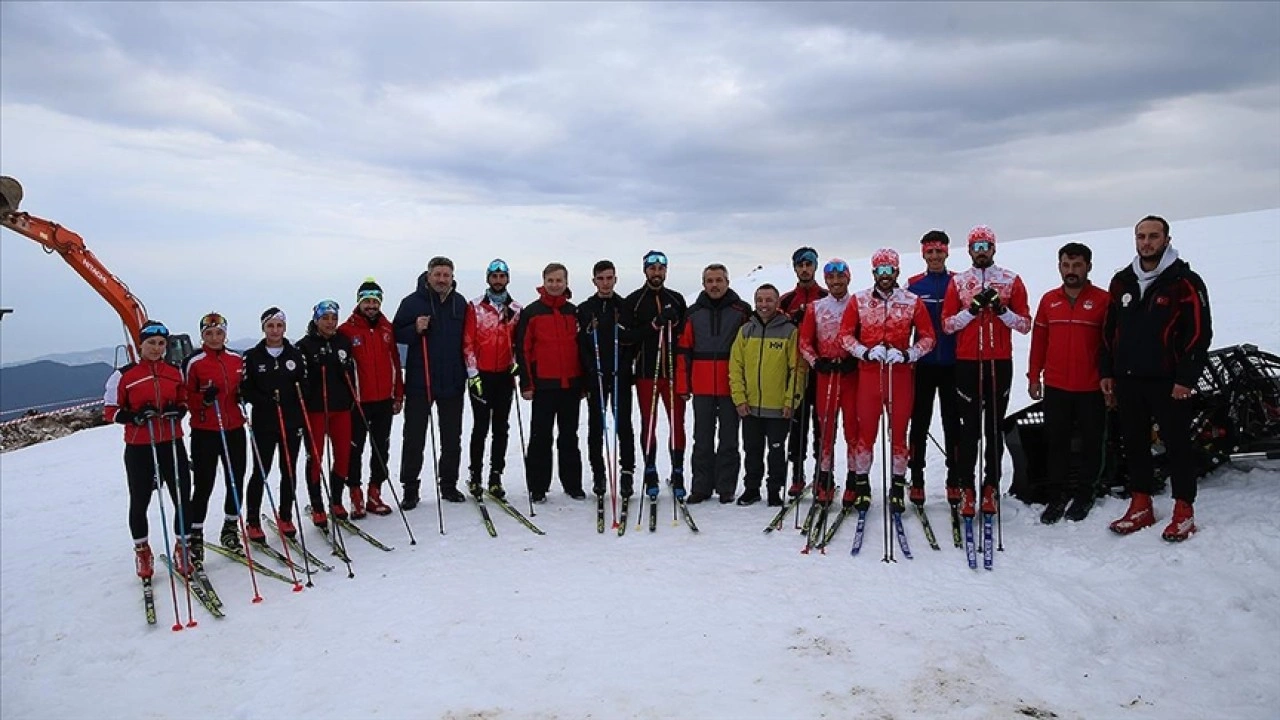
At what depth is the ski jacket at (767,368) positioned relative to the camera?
6.46 metres

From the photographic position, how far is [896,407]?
587 centimetres

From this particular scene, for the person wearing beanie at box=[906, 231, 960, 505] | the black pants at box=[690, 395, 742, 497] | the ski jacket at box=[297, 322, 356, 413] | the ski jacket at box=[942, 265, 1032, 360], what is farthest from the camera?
the black pants at box=[690, 395, 742, 497]

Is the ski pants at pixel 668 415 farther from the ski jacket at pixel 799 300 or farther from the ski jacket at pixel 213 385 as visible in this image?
the ski jacket at pixel 213 385

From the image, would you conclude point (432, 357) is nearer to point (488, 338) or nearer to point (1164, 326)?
point (488, 338)

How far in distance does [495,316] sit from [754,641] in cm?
392

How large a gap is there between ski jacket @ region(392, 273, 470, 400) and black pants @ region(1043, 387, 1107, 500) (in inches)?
193

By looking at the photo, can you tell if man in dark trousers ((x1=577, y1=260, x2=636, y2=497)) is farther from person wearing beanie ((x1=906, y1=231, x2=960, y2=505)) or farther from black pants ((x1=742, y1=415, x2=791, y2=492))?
person wearing beanie ((x1=906, y1=231, x2=960, y2=505))

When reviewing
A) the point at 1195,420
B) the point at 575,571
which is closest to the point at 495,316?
the point at 575,571

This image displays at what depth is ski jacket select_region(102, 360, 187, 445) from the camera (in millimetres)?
5562

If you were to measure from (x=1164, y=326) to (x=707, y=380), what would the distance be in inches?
133

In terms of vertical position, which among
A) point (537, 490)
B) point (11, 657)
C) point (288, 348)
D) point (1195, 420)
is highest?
point (288, 348)

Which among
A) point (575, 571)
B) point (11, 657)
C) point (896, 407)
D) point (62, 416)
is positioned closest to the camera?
point (11, 657)

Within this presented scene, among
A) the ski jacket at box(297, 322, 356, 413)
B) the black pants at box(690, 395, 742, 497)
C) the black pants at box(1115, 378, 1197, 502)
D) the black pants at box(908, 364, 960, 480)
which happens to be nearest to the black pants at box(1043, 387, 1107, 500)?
the black pants at box(1115, 378, 1197, 502)

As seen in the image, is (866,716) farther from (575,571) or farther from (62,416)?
(62,416)
